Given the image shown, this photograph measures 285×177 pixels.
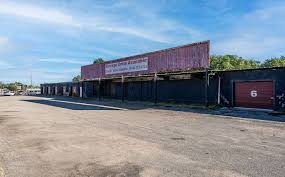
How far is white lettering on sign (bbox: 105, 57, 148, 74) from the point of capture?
33269 mm

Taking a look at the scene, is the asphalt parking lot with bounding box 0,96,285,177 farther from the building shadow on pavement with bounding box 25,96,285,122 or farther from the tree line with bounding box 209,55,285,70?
the tree line with bounding box 209,55,285,70

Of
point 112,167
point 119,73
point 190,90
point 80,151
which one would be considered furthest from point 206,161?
point 119,73

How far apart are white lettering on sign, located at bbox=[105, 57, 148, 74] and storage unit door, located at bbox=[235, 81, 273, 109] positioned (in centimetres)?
1123

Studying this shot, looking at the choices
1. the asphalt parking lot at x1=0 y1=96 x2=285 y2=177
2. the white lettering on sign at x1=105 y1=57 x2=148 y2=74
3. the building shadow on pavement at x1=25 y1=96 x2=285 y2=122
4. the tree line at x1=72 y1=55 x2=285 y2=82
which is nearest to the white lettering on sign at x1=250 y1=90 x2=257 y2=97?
the building shadow on pavement at x1=25 y1=96 x2=285 y2=122

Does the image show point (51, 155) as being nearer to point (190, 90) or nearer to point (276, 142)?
point (276, 142)

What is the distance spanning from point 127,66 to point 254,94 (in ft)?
54.9

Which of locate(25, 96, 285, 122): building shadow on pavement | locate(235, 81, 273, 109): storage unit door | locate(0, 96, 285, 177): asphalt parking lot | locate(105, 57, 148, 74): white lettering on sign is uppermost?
locate(105, 57, 148, 74): white lettering on sign

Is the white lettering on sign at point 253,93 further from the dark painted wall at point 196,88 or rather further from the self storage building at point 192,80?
the dark painted wall at point 196,88

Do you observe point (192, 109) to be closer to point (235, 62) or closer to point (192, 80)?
point (192, 80)

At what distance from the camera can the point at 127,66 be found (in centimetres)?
3622

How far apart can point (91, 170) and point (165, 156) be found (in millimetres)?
2079

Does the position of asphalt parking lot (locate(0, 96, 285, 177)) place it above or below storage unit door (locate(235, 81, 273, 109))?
below

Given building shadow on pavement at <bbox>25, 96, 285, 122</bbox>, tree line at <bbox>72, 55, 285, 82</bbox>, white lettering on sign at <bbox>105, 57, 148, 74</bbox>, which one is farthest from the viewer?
tree line at <bbox>72, 55, 285, 82</bbox>

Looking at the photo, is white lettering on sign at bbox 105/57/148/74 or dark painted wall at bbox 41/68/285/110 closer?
dark painted wall at bbox 41/68/285/110
